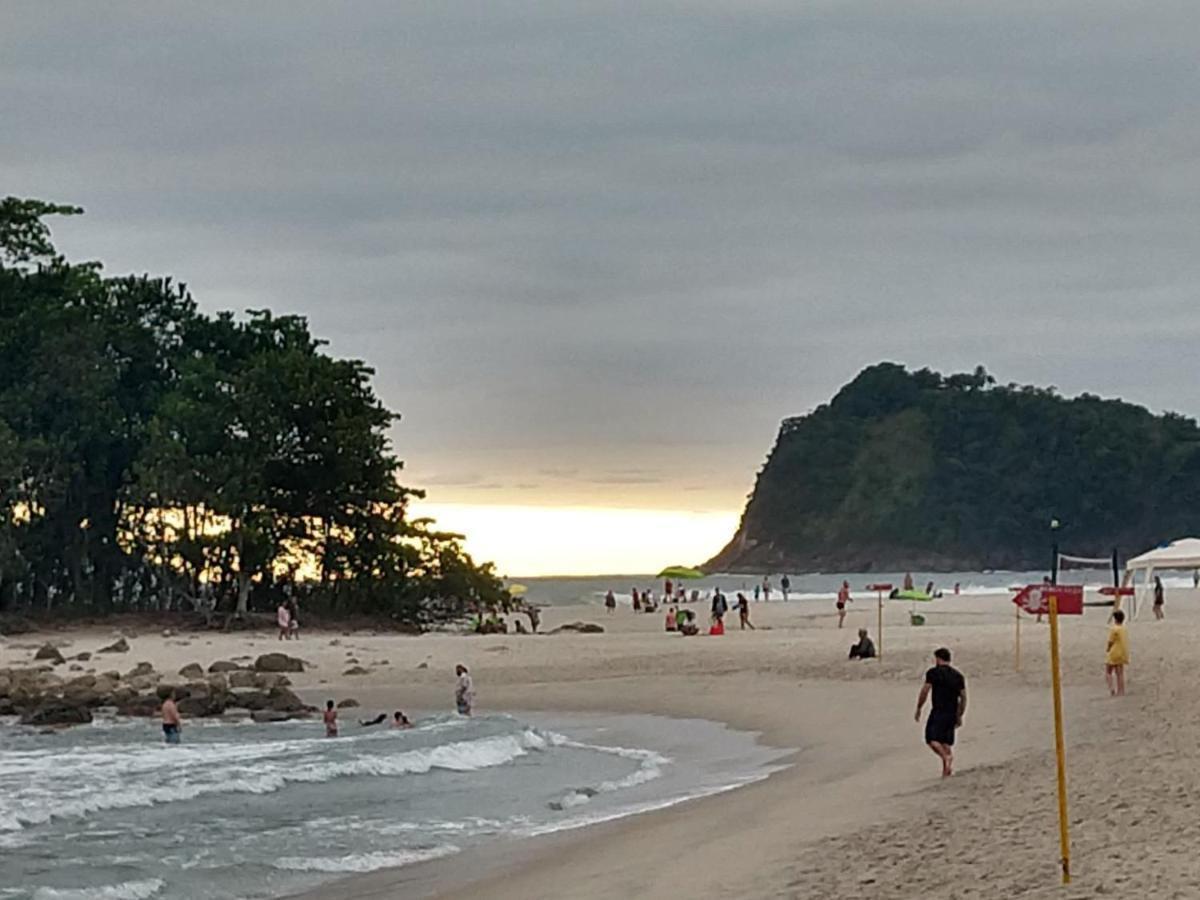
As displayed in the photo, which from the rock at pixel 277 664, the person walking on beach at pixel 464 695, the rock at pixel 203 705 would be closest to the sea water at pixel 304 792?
the person walking on beach at pixel 464 695

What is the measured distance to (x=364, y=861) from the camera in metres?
18.3

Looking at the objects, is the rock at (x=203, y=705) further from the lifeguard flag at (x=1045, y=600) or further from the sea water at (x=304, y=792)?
the lifeguard flag at (x=1045, y=600)

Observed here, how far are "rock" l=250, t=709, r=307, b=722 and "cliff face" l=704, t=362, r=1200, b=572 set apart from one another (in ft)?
416

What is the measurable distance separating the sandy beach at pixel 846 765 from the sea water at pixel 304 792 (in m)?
1.09

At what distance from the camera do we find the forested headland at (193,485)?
5412 cm

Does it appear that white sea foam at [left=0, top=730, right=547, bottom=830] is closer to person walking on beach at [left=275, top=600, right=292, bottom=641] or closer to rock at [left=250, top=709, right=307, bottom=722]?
rock at [left=250, top=709, right=307, bottom=722]

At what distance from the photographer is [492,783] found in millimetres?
24672

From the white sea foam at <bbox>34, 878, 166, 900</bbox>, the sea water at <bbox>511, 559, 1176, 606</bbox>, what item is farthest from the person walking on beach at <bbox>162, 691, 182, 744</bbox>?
the sea water at <bbox>511, 559, 1176, 606</bbox>

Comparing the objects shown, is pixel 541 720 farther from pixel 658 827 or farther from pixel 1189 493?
pixel 1189 493

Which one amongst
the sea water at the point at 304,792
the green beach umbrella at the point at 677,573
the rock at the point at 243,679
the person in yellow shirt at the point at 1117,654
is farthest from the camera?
the green beach umbrella at the point at 677,573

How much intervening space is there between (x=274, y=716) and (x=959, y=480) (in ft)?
458

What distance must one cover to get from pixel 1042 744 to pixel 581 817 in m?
6.17

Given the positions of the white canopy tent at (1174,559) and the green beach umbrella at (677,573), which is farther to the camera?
the green beach umbrella at (677,573)

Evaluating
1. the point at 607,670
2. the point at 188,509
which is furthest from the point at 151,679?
the point at 188,509
